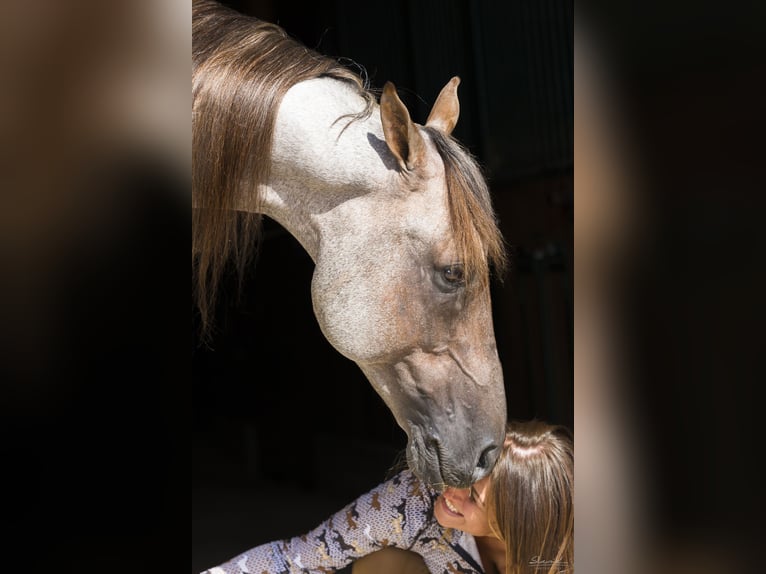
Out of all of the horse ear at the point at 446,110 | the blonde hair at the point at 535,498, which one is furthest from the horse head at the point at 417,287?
the blonde hair at the point at 535,498

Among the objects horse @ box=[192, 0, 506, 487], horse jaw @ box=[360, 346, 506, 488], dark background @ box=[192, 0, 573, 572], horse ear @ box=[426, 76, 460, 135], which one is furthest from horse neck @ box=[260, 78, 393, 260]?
horse jaw @ box=[360, 346, 506, 488]

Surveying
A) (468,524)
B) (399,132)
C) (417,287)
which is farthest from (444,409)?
(399,132)

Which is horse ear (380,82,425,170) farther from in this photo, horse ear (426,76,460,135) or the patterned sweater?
the patterned sweater

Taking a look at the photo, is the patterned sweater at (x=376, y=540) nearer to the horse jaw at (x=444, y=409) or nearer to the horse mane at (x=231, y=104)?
the horse jaw at (x=444, y=409)

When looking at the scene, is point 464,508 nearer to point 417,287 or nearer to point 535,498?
point 535,498

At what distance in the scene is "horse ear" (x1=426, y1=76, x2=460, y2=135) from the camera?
2.21 meters

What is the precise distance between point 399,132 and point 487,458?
94 cm

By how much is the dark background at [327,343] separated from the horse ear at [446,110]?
0.05 metres
